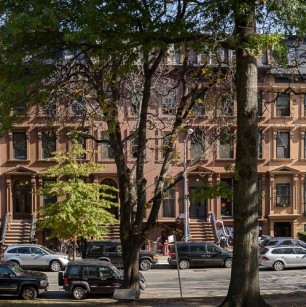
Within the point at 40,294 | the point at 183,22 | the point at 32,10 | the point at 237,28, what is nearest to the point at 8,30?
the point at 32,10

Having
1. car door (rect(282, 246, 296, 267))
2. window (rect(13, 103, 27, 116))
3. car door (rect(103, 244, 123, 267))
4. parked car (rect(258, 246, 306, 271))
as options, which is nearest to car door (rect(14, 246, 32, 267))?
car door (rect(103, 244, 123, 267))

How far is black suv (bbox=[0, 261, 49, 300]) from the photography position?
72.0 ft

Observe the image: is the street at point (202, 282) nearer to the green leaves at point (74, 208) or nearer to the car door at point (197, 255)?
the car door at point (197, 255)

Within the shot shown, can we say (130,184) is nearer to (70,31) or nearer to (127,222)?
(127,222)

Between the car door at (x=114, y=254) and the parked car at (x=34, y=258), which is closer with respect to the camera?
the parked car at (x=34, y=258)

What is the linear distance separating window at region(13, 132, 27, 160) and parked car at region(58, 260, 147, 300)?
18571 mm

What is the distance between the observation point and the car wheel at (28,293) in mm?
22000

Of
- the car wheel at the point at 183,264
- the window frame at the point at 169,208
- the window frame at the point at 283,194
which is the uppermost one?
the window frame at the point at 283,194

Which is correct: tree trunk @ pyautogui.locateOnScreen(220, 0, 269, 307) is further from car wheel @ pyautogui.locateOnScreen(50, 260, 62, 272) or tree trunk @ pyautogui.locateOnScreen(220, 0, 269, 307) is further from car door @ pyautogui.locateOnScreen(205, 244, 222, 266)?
car wheel @ pyautogui.locateOnScreen(50, 260, 62, 272)

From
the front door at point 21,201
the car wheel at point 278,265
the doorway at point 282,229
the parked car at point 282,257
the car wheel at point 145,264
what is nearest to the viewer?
the parked car at point 282,257

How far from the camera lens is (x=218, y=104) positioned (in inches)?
Result: 693

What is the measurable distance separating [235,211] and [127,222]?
492cm

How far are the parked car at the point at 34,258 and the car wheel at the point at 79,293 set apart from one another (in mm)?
8858

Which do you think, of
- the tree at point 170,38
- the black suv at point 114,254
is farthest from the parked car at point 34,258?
the tree at point 170,38
